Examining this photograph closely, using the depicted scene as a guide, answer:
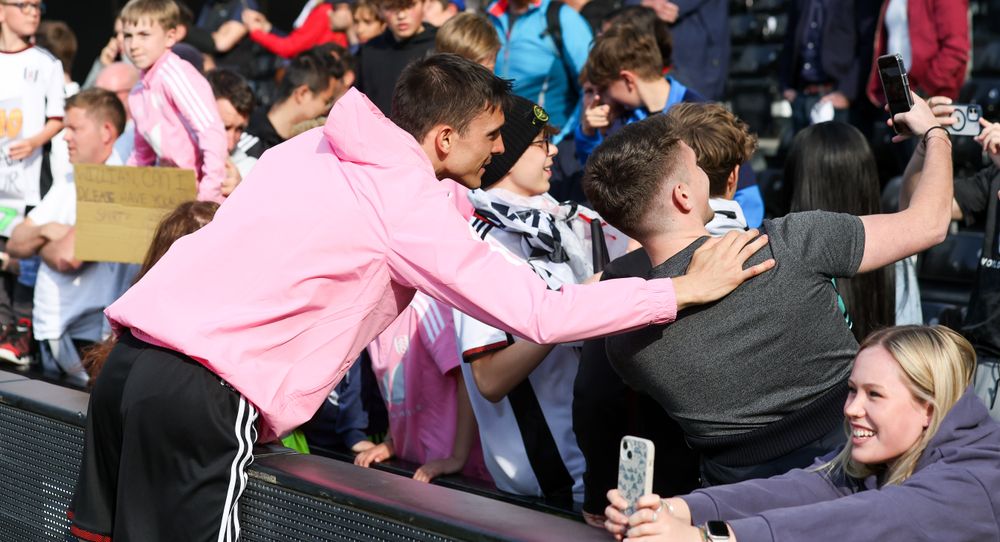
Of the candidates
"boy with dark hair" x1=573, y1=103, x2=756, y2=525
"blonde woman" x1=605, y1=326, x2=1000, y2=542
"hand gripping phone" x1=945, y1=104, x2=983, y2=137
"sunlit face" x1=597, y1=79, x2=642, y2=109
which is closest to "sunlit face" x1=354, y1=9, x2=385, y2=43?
"sunlit face" x1=597, y1=79, x2=642, y2=109

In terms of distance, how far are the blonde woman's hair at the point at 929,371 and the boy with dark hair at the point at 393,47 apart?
464 cm

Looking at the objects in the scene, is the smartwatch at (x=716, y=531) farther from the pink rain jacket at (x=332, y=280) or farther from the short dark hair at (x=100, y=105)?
the short dark hair at (x=100, y=105)

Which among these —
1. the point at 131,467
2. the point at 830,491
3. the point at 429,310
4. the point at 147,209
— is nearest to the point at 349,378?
the point at 429,310

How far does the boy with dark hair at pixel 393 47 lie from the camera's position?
6754mm

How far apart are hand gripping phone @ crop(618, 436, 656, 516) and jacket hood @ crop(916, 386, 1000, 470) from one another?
592mm

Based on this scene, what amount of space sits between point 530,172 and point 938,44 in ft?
11.3

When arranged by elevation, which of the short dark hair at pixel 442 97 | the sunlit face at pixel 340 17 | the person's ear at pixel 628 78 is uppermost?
the short dark hair at pixel 442 97

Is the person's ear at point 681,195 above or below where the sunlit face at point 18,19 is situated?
above

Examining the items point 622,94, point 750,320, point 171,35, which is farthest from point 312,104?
point 750,320

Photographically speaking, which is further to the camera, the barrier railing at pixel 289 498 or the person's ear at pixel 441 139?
the person's ear at pixel 441 139

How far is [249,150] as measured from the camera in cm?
637

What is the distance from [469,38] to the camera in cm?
558

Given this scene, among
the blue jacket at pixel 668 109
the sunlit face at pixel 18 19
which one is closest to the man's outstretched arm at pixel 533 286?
the blue jacket at pixel 668 109

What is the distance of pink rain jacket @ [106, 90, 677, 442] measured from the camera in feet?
8.96
